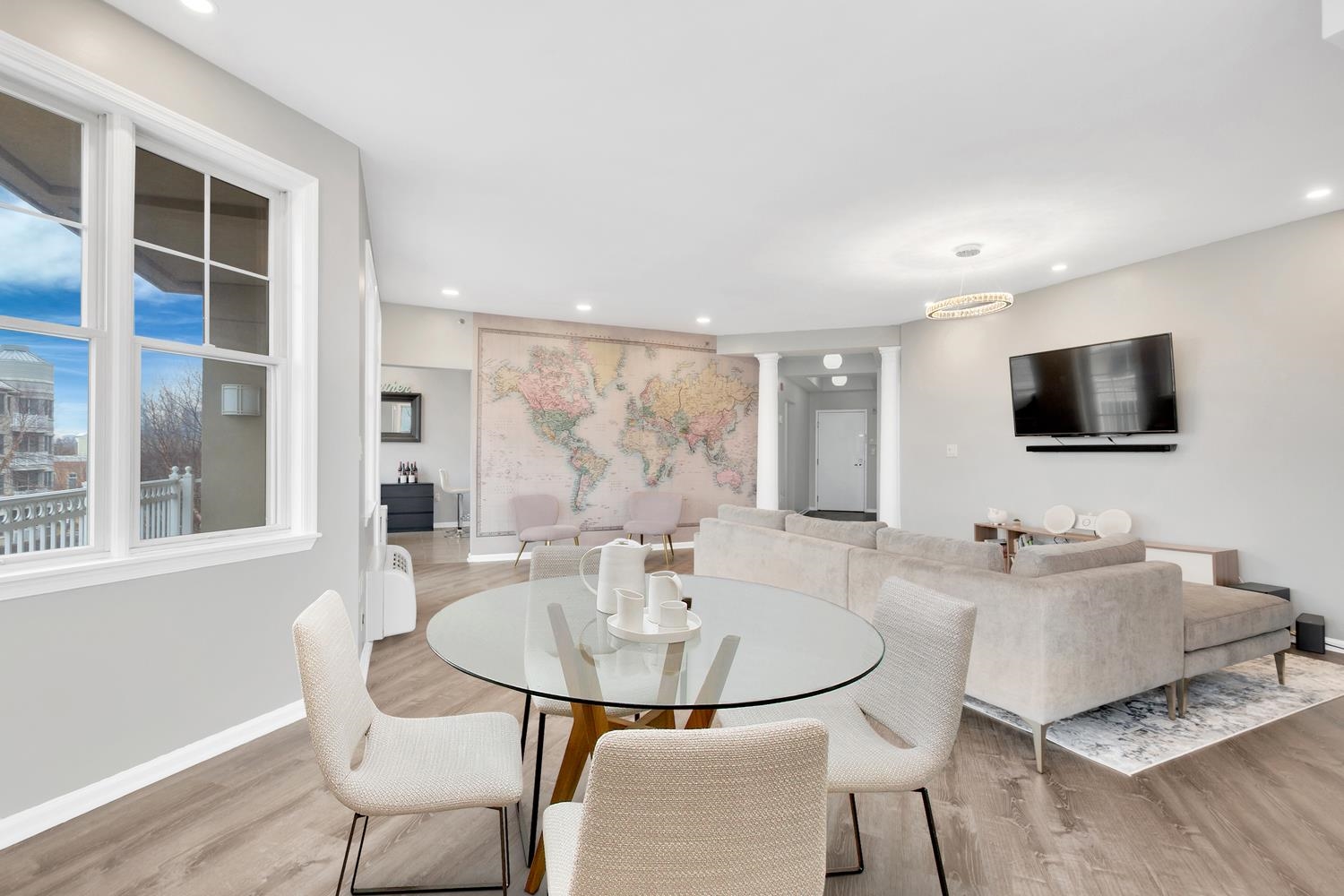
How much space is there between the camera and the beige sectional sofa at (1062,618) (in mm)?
2305

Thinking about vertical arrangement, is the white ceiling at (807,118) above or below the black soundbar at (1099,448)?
above

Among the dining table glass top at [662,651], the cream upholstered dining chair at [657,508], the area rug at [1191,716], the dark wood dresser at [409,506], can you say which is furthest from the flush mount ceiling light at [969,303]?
the dark wood dresser at [409,506]

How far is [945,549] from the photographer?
2705 millimetres

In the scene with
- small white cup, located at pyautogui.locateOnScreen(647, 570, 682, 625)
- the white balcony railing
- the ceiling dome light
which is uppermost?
the ceiling dome light

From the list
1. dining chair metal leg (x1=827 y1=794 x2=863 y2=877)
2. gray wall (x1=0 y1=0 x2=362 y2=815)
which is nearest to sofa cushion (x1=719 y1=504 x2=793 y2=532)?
dining chair metal leg (x1=827 y1=794 x2=863 y2=877)

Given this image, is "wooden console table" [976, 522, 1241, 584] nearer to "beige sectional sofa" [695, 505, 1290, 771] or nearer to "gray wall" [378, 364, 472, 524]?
"beige sectional sofa" [695, 505, 1290, 771]

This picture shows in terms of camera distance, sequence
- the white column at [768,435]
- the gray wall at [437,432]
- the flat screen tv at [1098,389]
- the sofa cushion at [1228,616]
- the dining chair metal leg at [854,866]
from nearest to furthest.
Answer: the dining chair metal leg at [854,866] → the sofa cushion at [1228,616] → the flat screen tv at [1098,389] → the white column at [768,435] → the gray wall at [437,432]

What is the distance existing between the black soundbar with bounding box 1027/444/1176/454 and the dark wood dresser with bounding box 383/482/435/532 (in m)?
7.26

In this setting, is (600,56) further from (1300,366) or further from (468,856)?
(1300,366)

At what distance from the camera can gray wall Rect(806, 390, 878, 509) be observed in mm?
10734

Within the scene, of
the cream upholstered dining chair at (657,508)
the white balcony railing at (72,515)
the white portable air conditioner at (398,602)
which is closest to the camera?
the white balcony railing at (72,515)

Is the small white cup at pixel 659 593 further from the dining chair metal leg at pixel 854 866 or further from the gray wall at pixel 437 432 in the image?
the gray wall at pixel 437 432

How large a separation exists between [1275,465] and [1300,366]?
0.65 metres

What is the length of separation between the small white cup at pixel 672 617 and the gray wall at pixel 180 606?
187 cm
